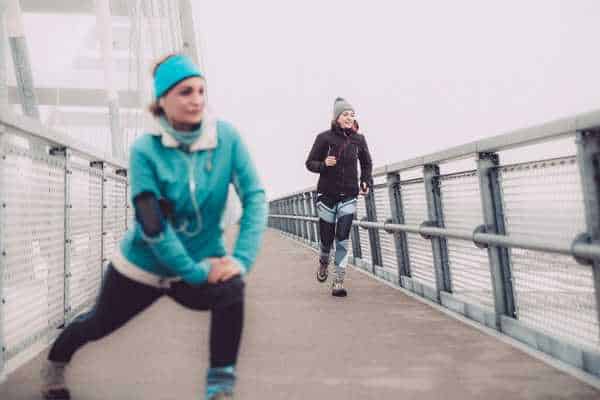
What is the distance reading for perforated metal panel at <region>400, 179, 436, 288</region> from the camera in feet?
18.0

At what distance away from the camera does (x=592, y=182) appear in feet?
9.34

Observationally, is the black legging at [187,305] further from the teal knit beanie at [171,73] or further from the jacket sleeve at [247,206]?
the teal knit beanie at [171,73]

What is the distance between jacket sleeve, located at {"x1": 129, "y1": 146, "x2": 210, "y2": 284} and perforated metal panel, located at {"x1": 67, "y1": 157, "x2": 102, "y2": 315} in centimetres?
231

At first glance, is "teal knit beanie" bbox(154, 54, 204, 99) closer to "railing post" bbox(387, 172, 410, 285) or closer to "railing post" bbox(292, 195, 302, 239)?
"railing post" bbox(387, 172, 410, 285)

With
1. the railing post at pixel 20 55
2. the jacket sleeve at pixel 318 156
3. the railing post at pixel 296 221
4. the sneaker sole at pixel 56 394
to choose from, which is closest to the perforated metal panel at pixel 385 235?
the jacket sleeve at pixel 318 156

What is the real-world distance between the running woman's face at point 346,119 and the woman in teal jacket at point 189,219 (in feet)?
11.0

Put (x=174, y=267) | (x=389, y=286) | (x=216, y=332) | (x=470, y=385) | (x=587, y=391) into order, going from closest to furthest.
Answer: (x=174, y=267) → (x=216, y=332) → (x=587, y=391) → (x=470, y=385) → (x=389, y=286)

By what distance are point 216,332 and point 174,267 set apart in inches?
13.0

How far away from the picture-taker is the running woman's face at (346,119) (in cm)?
565

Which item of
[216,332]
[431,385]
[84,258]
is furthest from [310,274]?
[216,332]

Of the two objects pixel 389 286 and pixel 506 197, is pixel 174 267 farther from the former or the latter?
pixel 389 286

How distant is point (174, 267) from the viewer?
6.82 feet

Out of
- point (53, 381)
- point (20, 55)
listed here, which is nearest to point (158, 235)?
point (53, 381)

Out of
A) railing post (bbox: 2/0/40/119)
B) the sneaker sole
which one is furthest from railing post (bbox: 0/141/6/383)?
railing post (bbox: 2/0/40/119)
